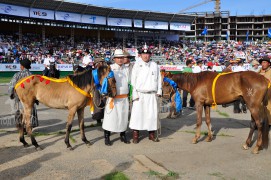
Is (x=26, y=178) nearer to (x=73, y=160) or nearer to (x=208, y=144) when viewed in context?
(x=73, y=160)

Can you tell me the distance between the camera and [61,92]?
6.28m

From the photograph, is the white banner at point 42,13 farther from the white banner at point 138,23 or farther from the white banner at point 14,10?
the white banner at point 138,23

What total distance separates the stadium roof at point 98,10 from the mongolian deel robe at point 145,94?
31.0 meters

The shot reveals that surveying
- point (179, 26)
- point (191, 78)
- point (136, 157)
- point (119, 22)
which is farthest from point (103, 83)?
point (179, 26)

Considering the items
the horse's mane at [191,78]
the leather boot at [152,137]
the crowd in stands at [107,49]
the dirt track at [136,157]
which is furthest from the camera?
the crowd in stands at [107,49]

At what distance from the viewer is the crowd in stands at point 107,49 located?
30788 millimetres

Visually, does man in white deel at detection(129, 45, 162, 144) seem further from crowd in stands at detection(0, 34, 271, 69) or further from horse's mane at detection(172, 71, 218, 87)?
crowd in stands at detection(0, 34, 271, 69)

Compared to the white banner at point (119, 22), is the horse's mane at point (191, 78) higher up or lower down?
lower down

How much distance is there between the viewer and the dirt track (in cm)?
471

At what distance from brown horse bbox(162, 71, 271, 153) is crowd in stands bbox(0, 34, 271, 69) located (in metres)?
17.9

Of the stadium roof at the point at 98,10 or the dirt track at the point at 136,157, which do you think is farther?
the stadium roof at the point at 98,10

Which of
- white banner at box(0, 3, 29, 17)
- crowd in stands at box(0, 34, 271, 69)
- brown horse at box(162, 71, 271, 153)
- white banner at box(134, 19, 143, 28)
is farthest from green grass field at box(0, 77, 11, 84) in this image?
white banner at box(134, 19, 143, 28)

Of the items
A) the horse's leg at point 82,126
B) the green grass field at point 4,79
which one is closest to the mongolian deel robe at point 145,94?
the horse's leg at point 82,126

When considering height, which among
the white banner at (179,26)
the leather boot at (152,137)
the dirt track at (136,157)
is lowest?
the dirt track at (136,157)
